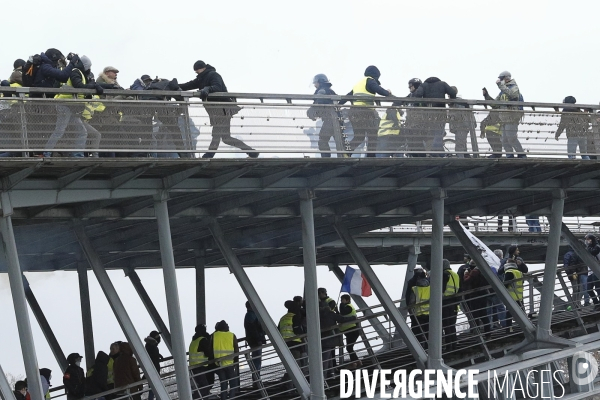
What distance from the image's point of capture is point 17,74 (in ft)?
→ 68.2

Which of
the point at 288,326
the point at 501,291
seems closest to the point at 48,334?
the point at 288,326

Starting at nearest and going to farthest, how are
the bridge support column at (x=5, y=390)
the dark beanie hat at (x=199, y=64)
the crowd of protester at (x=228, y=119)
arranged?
the bridge support column at (x=5, y=390), the crowd of protester at (x=228, y=119), the dark beanie hat at (x=199, y=64)

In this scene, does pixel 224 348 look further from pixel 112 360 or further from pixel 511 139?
pixel 511 139

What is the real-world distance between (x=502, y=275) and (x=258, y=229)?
5645mm

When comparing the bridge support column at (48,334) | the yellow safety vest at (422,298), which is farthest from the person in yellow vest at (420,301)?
the bridge support column at (48,334)

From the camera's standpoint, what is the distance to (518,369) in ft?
87.0

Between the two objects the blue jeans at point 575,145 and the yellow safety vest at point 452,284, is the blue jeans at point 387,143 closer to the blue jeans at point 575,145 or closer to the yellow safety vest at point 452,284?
the yellow safety vest at point 452,284

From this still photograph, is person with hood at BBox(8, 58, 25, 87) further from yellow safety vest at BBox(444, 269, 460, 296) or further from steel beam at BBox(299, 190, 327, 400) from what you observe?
yellow safety vest at BBox(444, 269, 460, 296)

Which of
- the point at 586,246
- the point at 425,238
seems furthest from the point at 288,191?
the point at 425,238

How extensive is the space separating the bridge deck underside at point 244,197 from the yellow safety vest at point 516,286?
1.42 m

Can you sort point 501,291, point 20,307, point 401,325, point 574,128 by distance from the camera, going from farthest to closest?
1. point 501,291
2. point 574,128
3. point 401,325
4. point 20,307

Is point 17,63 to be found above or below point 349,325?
above

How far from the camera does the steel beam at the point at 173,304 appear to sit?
20.8m

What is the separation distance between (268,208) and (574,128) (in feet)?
21.5
